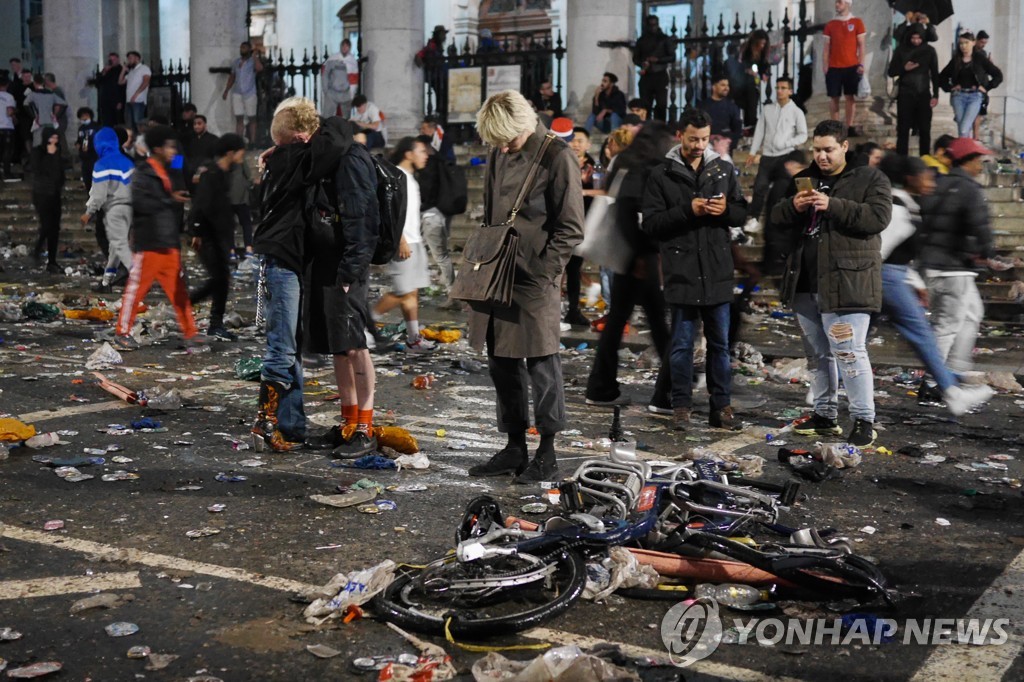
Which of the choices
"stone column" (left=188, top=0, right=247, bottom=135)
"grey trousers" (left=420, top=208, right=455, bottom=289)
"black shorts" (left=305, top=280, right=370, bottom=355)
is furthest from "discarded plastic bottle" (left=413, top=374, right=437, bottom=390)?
"stone column" (left=188, top=0, right=247, bottom=135)

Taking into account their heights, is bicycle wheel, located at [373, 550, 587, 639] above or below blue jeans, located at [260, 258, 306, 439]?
below

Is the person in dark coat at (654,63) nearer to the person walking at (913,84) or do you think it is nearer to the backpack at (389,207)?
the person walking at (913,84)

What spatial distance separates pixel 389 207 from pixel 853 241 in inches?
109

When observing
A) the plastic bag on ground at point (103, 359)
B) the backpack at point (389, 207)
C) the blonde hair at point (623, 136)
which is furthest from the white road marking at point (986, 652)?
the plastic bag on ground at point (103, 359)

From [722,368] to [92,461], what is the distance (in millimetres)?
3978

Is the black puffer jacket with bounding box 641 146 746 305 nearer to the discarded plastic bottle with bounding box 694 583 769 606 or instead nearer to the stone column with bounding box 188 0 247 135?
the discarded plastic bottle with bounding box 694 583 769 606

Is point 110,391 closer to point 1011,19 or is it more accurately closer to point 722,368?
point 722,368

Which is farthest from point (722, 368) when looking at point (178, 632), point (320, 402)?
point (178, 632)

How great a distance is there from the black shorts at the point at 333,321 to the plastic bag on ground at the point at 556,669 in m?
3.34

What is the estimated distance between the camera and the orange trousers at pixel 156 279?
1157cm

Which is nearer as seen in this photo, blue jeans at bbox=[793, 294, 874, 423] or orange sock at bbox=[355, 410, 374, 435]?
orange sock at bbox=[355, 410, 374, 435]

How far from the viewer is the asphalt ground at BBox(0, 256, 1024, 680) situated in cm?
442

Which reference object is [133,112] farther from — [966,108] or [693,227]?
[693,227]

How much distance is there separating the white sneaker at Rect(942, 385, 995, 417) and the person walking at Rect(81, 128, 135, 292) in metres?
10.6
